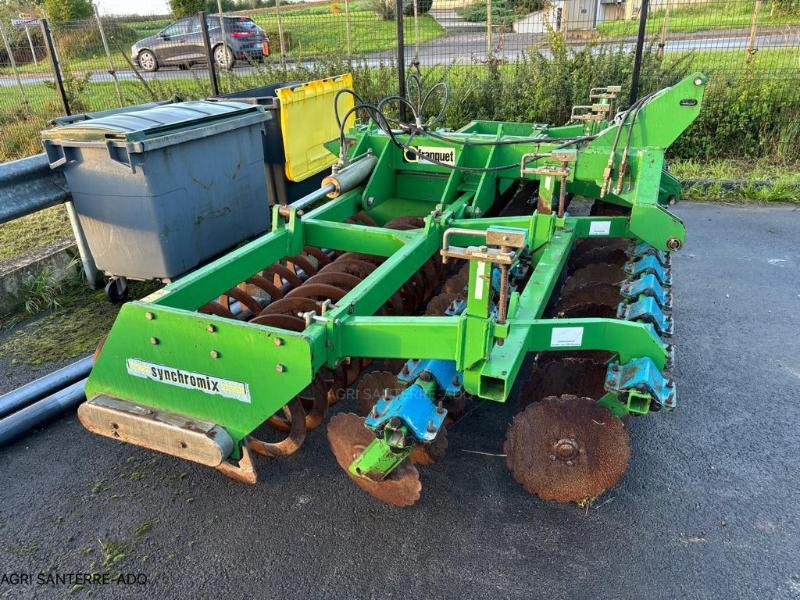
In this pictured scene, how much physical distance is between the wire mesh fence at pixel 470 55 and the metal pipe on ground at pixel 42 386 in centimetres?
553

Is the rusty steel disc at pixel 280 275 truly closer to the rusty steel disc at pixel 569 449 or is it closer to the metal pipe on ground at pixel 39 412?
the metal pipe on ground at pixel 39 412

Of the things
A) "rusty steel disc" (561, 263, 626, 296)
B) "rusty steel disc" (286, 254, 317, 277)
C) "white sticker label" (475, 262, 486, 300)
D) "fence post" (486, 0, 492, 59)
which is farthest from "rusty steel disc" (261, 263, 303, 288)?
"fence post" (486, 0, 492, 59)

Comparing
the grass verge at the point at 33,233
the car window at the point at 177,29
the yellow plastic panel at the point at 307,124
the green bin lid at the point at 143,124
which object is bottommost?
the grass verge at the point at 33,233

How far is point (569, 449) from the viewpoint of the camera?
9.34ft

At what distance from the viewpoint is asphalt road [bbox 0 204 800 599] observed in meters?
2.60

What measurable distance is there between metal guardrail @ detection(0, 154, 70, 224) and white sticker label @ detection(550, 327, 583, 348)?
3.54 meters

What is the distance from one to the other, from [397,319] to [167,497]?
1.47m

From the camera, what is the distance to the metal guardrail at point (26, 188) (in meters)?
4.22

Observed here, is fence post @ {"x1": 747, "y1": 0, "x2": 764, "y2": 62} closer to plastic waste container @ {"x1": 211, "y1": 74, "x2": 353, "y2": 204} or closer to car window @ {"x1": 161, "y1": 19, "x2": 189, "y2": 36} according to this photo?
plastic waste container @ {"x1": 211, "y1": 74, "x2": 353, "y2": 204}

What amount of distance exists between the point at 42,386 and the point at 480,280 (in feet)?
9.12

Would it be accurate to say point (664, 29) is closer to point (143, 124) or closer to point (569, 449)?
point (143, 124)

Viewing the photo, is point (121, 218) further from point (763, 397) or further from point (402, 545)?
point (763, 397)

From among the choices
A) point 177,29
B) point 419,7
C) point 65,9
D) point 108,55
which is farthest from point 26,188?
point 65,9

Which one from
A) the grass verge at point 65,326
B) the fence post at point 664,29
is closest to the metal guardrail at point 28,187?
the grass verge at point 65,326
